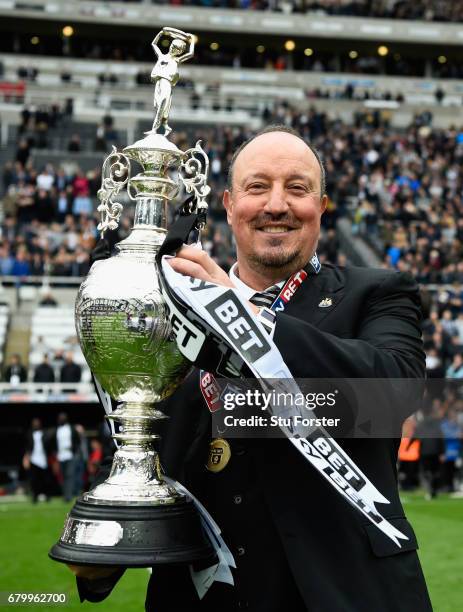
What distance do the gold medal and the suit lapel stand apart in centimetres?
30

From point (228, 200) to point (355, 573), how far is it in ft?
2.69

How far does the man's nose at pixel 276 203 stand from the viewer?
203 cm

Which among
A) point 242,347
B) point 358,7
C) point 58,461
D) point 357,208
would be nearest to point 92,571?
point 242,347

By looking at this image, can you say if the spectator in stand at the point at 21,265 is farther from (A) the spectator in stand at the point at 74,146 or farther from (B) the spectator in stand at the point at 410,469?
(B) the spectator in stand at the point at 410,469

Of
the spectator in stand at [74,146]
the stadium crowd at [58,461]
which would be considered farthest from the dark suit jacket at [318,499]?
the spectator in stand at [74,146]

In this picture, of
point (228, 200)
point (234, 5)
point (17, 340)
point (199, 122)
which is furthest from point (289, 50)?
point (228, 200)

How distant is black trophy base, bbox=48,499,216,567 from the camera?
6.41 feet

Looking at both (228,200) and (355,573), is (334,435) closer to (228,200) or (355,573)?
(355,573)

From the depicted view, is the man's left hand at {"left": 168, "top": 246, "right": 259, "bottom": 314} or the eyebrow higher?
the eyebrow

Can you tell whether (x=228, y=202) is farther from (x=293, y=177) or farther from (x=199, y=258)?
(x=199, y=258)

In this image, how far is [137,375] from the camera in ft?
6.88

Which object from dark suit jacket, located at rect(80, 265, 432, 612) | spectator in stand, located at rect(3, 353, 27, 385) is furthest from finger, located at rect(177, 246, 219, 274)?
spectator in stand, located at rect(3, 353, 27, 385)

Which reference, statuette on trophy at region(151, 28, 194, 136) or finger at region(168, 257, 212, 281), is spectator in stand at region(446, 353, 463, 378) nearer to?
statuette on trophy at region(151, 28, 194, 136)

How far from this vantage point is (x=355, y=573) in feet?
6.36
